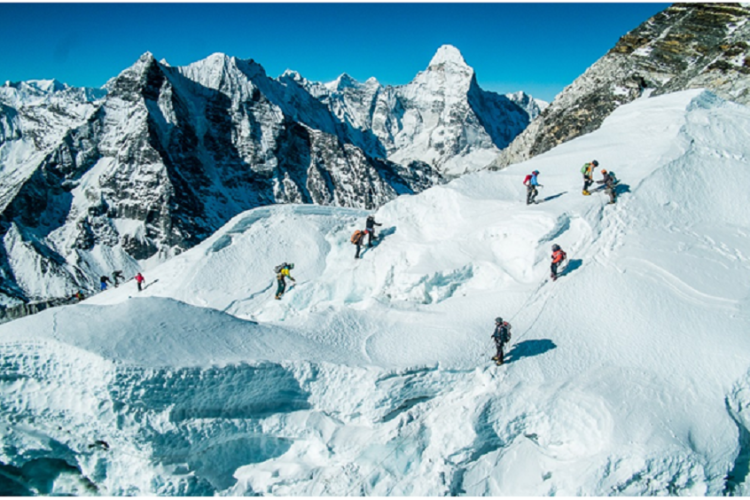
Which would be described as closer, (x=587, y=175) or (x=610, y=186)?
(x=610, y=186)

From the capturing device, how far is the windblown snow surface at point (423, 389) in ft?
42.5

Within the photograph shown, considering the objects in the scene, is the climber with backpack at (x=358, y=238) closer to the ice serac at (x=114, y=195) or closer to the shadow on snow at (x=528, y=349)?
the shadow on snow at (x=528, y=349)

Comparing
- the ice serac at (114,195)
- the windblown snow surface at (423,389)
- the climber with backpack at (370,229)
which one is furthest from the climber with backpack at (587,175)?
the ice serac at (114,195)

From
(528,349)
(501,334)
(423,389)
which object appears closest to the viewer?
(501,334)

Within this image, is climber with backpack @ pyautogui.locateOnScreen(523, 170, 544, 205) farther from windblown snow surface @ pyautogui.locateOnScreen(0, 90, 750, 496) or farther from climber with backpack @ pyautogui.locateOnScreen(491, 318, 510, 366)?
climber with backpack @ pyautogui.locateOnScreen(491, 318, 510, 366)

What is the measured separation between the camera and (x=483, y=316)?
1631 cm

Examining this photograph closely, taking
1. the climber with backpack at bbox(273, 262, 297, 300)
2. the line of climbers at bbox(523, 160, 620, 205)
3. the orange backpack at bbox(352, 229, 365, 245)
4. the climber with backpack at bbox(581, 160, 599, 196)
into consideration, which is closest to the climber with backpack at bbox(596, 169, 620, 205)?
the line of climbers at bbox(523, 160, 620, 205)

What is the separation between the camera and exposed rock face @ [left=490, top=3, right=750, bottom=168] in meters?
34.1

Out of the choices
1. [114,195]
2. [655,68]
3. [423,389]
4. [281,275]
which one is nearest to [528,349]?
[423,389]

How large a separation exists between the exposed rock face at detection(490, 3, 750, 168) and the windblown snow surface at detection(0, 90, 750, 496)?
20724 millimetres

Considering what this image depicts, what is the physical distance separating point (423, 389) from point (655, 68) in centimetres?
3474

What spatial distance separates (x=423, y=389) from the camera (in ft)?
46.5

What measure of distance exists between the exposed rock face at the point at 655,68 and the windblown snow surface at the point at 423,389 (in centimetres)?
2072

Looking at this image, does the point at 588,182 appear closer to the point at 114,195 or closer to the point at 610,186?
the point at 610,186
